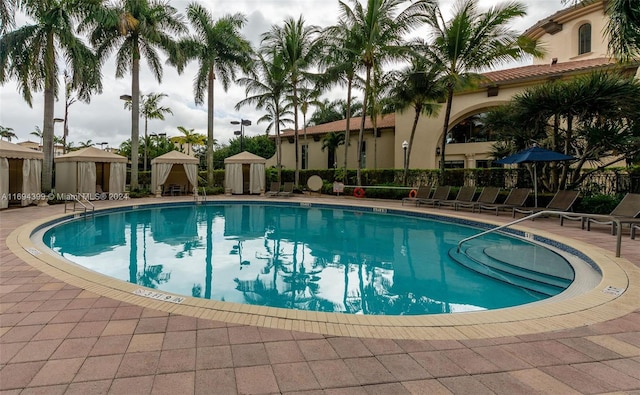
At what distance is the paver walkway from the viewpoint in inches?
84.0

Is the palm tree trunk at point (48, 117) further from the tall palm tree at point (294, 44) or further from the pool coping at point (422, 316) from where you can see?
the pool coping at point (422, 316)

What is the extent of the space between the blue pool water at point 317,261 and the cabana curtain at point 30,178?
3421 millimetres

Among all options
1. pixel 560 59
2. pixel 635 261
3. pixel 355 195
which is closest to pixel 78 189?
pixel 355 195

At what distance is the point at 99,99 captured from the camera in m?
18.2

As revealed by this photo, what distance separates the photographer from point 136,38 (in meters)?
17.1

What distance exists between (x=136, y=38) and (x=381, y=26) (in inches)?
482

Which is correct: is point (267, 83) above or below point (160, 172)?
above

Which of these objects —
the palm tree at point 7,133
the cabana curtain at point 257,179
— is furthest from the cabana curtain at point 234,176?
the palm tree at point 7,133

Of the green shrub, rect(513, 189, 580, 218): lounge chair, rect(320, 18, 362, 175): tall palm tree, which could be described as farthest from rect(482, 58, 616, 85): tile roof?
rect(513, 189, 580, 218): lounge chair

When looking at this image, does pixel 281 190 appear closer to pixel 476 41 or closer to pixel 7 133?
pixel 476 41

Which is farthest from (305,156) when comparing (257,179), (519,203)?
(519,203)

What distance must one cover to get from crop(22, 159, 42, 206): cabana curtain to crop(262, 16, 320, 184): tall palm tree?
39.8 feet

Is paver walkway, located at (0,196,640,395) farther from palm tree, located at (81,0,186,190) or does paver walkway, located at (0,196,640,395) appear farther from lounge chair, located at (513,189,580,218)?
palm tree, located at (81,0,186,190)

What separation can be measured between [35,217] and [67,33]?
26.0 feet
